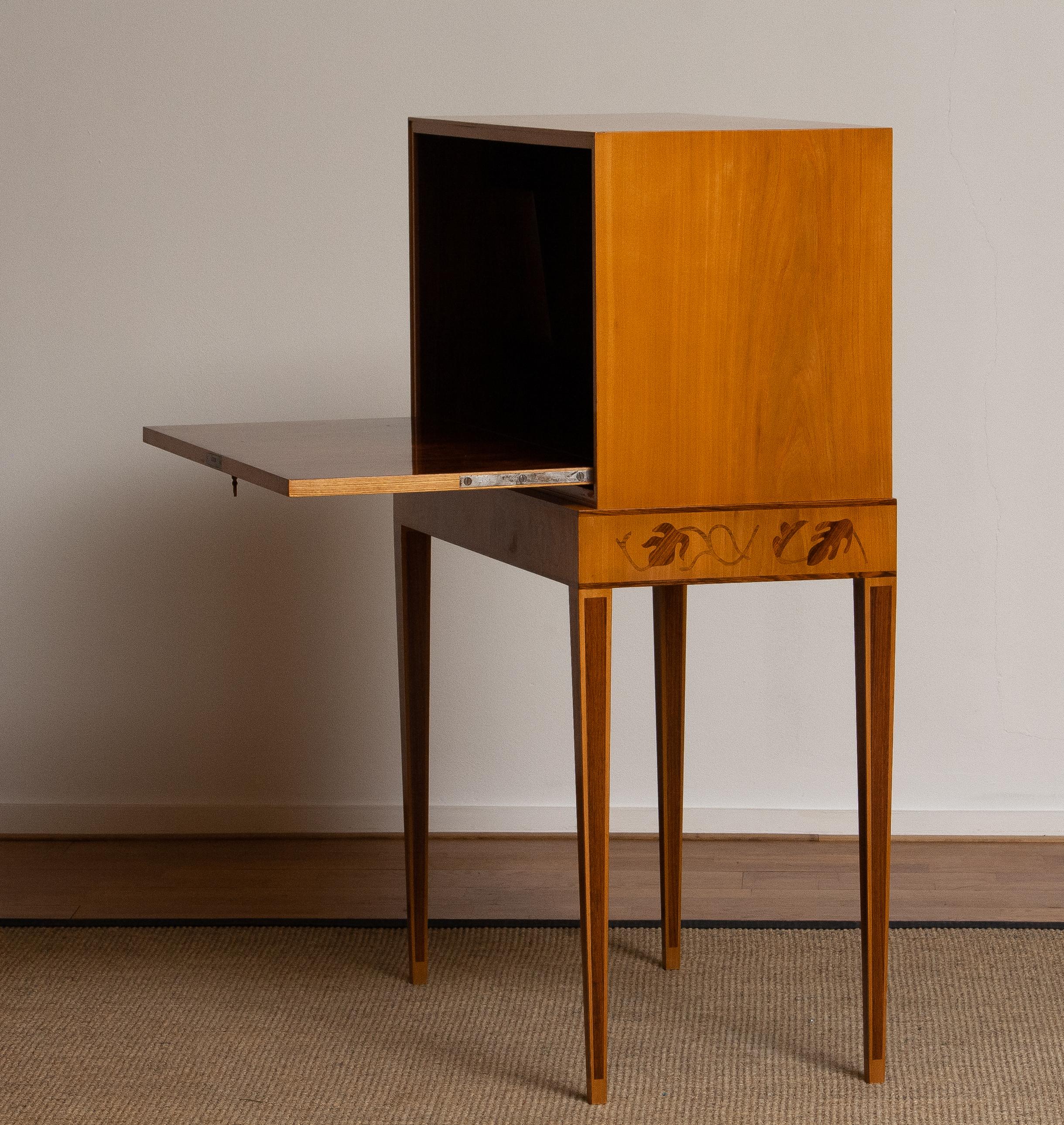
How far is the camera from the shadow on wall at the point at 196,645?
3.00 meters

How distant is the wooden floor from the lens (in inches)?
104

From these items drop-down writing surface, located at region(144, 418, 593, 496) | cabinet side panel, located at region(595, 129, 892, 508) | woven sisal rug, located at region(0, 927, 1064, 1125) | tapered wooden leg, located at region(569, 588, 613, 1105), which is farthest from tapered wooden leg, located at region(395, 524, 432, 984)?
cabinet side panel, located at region(595, 129, 892, 508)

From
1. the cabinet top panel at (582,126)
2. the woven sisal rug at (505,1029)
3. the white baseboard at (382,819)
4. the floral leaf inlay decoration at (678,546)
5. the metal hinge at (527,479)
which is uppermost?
the cabinet top panel at (582,126)

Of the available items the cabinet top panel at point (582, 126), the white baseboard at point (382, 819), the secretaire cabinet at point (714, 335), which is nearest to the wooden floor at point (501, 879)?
the white baseboard at point (382, 819)

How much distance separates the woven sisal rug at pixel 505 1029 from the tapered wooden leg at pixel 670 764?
67 mm

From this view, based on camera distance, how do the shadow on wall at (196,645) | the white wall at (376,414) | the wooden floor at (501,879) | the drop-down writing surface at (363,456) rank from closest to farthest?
the drop-down writing surface at (363,456) < the wooden floor at (501,879) < the white wall at (376,414) < the shadow on wall at (196,645)

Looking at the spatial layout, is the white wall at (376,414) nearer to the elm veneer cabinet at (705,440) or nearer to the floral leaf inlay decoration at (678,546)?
the elm veneer cabinet at (705,440)

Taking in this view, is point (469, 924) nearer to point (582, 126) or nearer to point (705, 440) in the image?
point (705, 440)

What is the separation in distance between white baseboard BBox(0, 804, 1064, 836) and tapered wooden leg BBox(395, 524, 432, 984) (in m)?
0.71

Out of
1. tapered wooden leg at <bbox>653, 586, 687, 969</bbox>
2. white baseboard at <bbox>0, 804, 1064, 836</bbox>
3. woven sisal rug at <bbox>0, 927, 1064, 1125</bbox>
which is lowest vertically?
woven sisal rug at <bbox>0, 927, 1064, 1125</bbox>

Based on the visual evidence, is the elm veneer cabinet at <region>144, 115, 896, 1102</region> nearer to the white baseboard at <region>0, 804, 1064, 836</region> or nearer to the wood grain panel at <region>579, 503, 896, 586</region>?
the wood grain panel at <region>579, 503, 896, 586</region>

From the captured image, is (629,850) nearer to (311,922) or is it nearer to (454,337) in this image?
(311,922)

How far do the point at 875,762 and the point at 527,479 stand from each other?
57 centimetres

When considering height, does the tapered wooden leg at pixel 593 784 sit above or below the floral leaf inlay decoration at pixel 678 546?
below
